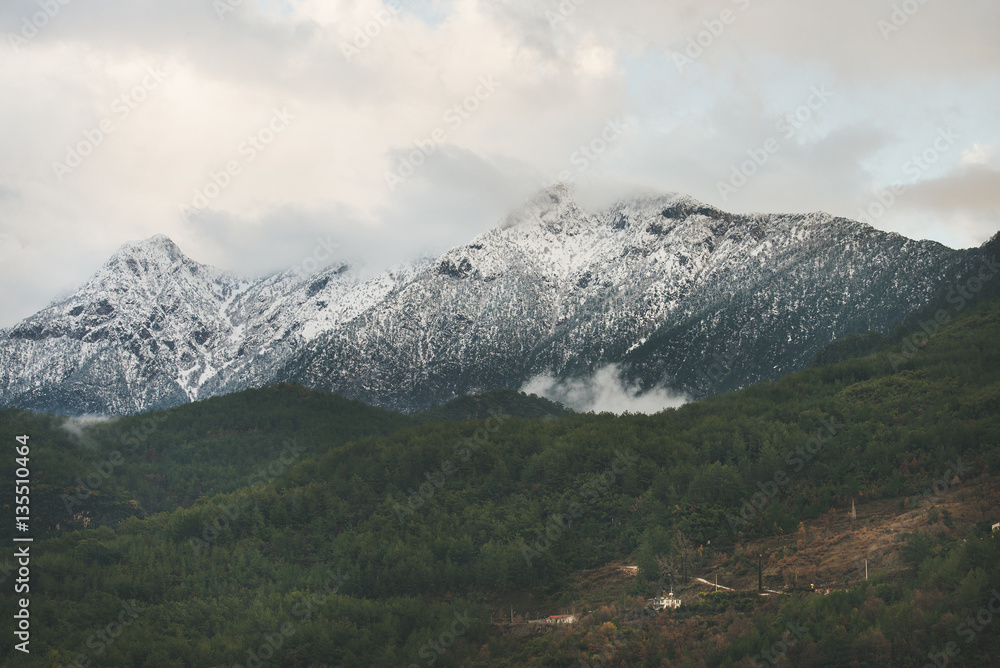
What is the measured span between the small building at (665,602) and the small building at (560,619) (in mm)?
13133

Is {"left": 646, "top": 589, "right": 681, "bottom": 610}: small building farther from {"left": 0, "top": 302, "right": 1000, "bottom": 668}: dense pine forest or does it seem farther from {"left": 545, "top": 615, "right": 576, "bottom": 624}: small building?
{"left": 545, "top": 615, "right": 576, "bottom": 624}: small building

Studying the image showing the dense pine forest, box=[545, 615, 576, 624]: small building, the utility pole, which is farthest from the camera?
box=[545, 615, 576, 624]: small building

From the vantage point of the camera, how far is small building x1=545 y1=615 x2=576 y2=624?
14309cm

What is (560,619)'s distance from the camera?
14562 centimetres

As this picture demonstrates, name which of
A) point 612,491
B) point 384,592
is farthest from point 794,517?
point 384,592

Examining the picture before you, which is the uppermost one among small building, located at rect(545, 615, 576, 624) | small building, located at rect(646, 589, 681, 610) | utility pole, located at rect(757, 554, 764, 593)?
utility pole, located at rect(757, 554, 764, 593)

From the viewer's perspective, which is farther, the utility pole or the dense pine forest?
the utility pole

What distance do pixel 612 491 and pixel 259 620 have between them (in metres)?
78.0

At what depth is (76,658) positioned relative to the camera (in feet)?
449

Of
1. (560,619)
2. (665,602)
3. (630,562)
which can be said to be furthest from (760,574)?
(630,562)

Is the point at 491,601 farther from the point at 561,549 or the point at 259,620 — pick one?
the point at 259,620

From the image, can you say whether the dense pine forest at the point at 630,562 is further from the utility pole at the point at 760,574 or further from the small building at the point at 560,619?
the small building at the point at 560,619

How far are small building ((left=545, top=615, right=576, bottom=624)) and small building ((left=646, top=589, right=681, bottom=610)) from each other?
13.1m

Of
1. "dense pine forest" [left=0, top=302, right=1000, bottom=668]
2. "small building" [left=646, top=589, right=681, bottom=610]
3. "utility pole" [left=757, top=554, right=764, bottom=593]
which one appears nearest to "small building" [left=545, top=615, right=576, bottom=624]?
"dense pine forest" [left=0, top=302, right=1000, bottom=668]
